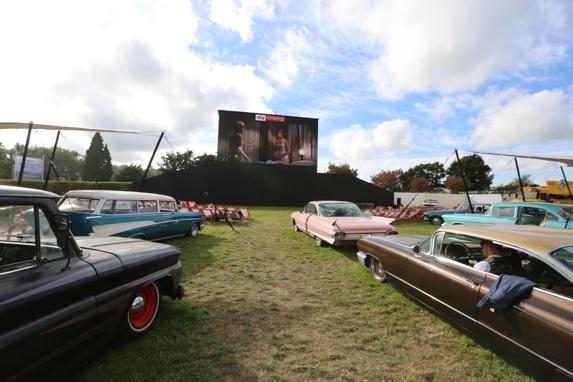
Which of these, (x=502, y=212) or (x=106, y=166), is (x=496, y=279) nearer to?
(x=502, y=212)

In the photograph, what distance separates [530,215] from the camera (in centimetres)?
1019

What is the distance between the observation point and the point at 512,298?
291cm

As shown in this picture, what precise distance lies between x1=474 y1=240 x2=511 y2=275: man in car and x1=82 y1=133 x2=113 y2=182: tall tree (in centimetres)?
6892

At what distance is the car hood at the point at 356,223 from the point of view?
26.9 ft

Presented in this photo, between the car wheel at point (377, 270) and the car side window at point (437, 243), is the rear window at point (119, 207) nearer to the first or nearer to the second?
the car wheel at point (377, 270)

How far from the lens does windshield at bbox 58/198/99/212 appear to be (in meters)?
7.34

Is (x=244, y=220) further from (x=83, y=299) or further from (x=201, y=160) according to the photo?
(x=201, y=160)

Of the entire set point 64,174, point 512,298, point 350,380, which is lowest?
point 350,380

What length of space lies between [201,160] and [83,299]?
179 feet

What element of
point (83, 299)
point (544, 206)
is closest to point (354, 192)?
point (544, 206)

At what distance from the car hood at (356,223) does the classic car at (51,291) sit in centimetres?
572

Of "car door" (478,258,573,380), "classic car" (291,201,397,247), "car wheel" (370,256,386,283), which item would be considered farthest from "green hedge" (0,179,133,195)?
"car door" (478,258,573,380)

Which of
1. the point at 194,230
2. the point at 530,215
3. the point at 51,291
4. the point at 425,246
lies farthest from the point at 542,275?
the point at 194,230

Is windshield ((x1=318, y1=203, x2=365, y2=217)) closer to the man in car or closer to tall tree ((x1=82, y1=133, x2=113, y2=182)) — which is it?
the man in car
